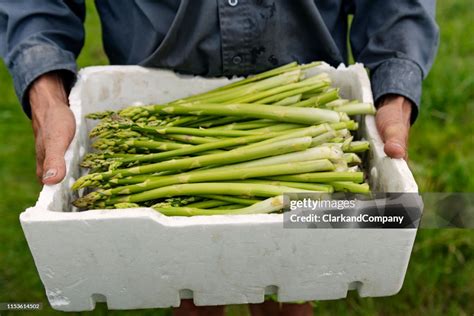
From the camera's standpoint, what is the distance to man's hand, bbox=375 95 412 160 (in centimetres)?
183

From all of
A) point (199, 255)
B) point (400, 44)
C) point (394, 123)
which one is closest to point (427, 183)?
point (400, 44)

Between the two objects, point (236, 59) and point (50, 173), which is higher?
point (236, 59)

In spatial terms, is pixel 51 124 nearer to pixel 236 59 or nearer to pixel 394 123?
pixel 236 59

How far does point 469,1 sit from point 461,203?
10.6ft

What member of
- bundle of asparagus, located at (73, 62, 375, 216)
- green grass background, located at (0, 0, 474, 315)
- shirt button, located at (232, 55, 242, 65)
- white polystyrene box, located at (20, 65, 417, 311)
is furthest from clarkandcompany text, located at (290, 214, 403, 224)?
green grass background, located at (0, 0, 474, 315)

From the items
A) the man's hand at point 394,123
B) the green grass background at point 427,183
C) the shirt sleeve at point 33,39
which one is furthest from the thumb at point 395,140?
the green grass background at point 427,183

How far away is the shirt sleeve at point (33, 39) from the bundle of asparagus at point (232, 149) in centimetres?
25

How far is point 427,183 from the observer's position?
11.1 feet

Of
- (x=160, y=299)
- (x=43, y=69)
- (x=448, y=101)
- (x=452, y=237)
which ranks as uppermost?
→ (x=43, y=69)

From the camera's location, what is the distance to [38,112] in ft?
6.86

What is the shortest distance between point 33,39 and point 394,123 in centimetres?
120

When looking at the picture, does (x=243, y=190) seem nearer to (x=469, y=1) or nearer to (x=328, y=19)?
(x=328, y=19)

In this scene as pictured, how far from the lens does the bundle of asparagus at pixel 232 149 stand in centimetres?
178

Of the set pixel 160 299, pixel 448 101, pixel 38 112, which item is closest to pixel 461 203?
pixel 160 299
